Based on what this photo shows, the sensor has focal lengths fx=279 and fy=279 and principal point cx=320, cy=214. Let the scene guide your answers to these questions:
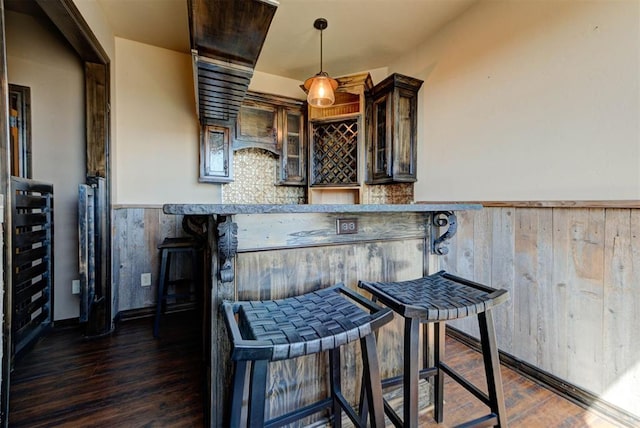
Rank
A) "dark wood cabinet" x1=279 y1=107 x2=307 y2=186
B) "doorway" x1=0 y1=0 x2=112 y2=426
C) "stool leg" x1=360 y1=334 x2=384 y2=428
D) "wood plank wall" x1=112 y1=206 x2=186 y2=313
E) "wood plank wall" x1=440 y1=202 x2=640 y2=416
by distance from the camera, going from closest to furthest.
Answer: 1. "stool leg" x1=360 y1=334 x2=384 y2=428
2. "wood plank wall" x1=440 y1=202 x2=640 y2=416
3. "doorway" x1=0 y1=0 x2=112 y2=426
4. "wood plank wall" x1=112 y1=206 x2=186 y2=313
5. "dark wood cabinet" x1=279 y1=107 x2=307 y2=186

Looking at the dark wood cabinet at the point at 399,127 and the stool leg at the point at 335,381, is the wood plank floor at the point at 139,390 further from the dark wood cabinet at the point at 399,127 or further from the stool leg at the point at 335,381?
the dark wood cabinet at the point at 399,127

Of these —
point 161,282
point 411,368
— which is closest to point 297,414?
point 411,368

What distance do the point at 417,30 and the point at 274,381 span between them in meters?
2.96

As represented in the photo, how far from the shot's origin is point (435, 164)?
2.54 meters

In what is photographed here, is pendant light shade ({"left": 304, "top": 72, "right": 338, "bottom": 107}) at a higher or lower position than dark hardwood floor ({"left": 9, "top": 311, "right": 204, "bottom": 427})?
higher

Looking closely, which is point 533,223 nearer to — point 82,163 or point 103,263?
point 103,263

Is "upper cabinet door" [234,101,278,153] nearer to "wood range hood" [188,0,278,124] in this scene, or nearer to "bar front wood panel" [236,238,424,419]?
"wood range hood" [188,0,278,124]

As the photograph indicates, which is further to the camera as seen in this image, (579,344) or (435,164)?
(435,164)

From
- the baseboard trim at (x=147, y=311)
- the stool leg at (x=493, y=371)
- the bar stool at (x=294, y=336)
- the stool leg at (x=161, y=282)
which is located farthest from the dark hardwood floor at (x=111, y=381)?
the stool leg at (x=493, y=371)

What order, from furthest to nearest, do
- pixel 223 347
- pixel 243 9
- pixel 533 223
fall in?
pixel 533 223, pixel 243 9, pixel 223 347

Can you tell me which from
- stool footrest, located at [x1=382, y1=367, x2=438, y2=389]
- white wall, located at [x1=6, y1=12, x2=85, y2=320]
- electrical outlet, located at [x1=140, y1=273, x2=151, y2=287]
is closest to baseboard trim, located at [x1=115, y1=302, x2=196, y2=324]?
electrical outlet, located at [x1=140, y1=273, x2=151, y2=287]

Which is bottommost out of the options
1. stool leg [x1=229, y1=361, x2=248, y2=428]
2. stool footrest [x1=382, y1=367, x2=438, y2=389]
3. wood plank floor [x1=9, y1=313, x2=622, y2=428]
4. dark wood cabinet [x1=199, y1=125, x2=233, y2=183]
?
wood plank floor [x1=9, y1=313, x2=622, y2=428]

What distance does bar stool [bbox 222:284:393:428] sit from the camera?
29.9 inches

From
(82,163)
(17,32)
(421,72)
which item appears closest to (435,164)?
(421,72)
